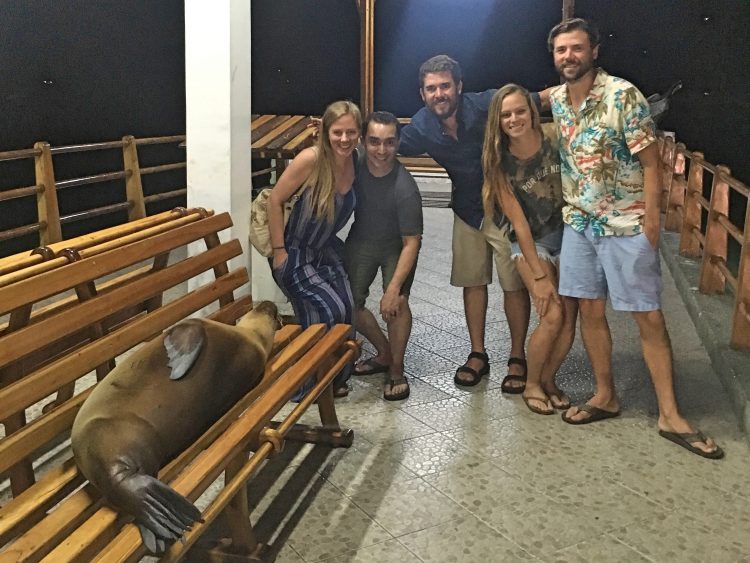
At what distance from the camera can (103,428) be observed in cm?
226

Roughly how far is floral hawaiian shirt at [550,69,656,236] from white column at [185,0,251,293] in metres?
1.58

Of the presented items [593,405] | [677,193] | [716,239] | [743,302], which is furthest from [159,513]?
[677,193]

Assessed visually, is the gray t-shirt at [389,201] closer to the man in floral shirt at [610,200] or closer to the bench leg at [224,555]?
the man in floral shirt at [610,200]

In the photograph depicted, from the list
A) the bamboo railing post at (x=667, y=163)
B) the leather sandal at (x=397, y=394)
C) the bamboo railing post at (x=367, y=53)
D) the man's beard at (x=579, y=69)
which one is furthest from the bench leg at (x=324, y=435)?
the bamboo railing post at (x=367, y=53)

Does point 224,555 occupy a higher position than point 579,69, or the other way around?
point 579,69

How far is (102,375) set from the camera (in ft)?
9.64

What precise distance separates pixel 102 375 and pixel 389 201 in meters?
1.67

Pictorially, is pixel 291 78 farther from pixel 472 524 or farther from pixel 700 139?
pixel 472 524

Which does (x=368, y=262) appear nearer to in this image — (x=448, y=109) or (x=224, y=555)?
(x=448, y=109)

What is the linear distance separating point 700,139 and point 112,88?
21.6 feet

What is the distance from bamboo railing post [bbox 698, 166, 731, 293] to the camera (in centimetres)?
548

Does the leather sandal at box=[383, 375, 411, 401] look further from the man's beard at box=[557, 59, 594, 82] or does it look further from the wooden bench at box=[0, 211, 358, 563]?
the man's beard at box=[557, 59, 594, 82]

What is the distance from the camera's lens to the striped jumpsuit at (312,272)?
400 cm

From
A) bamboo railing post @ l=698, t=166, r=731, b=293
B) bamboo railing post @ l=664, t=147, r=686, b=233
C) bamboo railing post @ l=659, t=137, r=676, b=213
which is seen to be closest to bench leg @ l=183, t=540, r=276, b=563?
bamboo railing post @ l=698, t=166, r=731, b=293
